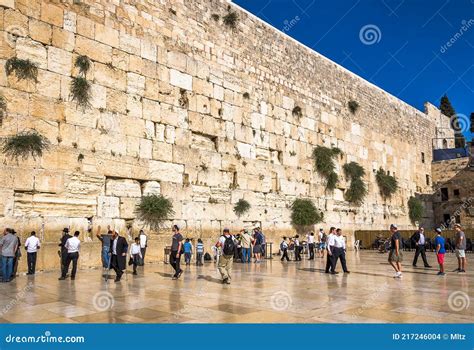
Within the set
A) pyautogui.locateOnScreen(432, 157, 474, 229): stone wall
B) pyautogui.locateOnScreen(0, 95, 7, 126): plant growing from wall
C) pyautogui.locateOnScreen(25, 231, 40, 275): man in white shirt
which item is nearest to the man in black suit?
pyautogui.locateOnScreen(25, 231, 40, 275): man in white shirt

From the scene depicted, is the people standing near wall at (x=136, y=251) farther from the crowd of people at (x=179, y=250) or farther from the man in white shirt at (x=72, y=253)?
the man in white shirt at (x=72, y=253)

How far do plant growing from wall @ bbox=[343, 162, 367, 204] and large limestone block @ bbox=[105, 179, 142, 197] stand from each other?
1078 centimetres

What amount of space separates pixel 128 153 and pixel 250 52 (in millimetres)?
6612

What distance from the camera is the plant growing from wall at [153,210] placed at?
11.9m

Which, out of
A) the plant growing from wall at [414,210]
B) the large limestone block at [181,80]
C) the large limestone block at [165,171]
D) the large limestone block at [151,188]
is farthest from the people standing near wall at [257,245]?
→ the plant growing from wall at [414,210]

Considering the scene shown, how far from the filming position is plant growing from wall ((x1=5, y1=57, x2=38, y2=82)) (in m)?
9.84

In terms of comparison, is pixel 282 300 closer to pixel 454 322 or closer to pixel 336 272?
pixel 454 322

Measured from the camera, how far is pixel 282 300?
21.2ft

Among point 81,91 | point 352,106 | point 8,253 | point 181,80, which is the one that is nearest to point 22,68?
point 81,91

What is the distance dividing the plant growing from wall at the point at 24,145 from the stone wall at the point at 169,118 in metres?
0.19

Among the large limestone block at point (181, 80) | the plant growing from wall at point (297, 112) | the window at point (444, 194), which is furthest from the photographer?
the window at point (444, 194)

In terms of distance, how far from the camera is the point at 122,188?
1172 centimetres

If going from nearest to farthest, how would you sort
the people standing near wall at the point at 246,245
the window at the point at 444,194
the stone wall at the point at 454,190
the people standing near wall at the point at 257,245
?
the people standing near wall at the point at 246,245, the people standing near wall at the point at 257,245, the stone wall at the point at 454,190, the window at the point at 444,194

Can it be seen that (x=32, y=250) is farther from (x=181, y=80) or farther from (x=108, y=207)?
(x=181, y=80)
